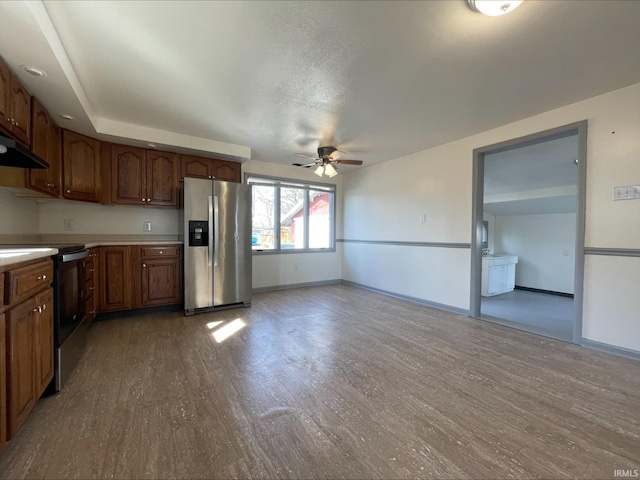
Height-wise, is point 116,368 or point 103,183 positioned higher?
point 103,183

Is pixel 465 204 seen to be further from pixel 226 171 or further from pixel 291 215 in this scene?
pixel 226 171

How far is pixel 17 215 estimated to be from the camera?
2762 mm

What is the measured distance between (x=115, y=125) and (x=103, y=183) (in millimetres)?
757

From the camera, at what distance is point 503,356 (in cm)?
245

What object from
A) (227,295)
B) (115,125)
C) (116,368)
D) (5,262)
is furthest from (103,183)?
(5,262)

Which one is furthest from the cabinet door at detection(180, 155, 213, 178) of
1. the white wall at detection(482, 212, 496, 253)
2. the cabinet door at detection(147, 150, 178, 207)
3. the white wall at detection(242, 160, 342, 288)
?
the white wall at detection(482, 212, 496, 253)

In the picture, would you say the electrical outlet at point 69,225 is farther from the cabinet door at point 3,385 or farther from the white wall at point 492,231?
the white wall at point 492,231

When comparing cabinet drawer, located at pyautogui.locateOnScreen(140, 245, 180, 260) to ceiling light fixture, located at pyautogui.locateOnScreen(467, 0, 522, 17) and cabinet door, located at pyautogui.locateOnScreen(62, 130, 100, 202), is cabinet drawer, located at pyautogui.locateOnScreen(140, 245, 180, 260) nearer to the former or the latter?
cabinet door, located at pyautogui.locateOnScreen(62, 130, 100, 202)

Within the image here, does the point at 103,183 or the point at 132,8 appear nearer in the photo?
the point at 132,8

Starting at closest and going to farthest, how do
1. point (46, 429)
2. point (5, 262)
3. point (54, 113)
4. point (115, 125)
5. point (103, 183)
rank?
point (5, 262) → point (46, 429) → point (54, 113) → point (115, 125) → point (103, 183)

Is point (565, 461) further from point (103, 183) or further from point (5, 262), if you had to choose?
point (103, 183)

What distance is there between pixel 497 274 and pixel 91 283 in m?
6.53

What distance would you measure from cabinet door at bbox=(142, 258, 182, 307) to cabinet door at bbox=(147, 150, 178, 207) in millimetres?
870

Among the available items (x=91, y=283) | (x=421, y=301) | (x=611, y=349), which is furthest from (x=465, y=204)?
(x=91, y=283)
